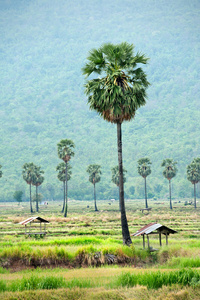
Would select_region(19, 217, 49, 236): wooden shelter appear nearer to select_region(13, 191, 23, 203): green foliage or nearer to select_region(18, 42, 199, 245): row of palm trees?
select_region(18, 42, 199, 245): row of palm trees

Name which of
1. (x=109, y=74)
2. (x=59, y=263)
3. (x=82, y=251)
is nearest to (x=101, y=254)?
(x=82, y=251)

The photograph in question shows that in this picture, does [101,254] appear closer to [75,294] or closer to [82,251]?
[82,251]

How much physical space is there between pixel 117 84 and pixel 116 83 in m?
0.16

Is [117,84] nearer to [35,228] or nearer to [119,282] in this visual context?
[119,282]

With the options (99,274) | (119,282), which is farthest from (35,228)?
(119,282)

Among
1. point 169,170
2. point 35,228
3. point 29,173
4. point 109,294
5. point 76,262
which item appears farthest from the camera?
point 169,170

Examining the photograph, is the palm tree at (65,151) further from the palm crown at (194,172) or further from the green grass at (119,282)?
the green grass at (119,282)

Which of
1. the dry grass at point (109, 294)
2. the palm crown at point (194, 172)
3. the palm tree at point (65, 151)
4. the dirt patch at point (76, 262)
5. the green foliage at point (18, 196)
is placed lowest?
the green foliage at point (18, 196)

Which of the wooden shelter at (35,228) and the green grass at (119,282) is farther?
the wooden shelter at (35,228)

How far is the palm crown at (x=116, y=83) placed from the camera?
27672 millimetres

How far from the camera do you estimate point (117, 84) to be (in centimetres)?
2798

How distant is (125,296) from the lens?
12906 millimetres

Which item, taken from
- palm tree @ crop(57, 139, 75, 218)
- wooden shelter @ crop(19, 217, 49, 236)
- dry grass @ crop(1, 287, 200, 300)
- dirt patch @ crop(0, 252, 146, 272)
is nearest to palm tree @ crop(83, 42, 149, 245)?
dirt patch @ crop(0, 252, 146, 272)

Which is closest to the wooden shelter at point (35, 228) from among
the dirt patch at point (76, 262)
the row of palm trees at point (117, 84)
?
the row of palm trees at point (117, 84)
